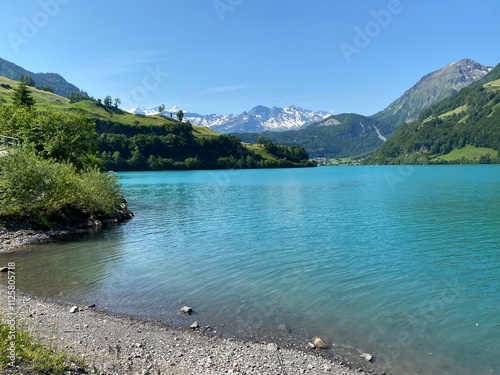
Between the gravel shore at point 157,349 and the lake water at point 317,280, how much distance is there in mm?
1598

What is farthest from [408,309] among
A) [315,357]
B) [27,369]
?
[27,369]

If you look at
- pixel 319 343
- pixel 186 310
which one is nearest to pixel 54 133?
pixel 186 310

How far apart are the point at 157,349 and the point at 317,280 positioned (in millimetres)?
14497

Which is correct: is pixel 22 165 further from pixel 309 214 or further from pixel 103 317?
pixel 309 214

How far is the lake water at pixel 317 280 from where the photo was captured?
60.6 feet

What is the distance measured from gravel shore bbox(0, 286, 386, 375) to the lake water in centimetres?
A: 160

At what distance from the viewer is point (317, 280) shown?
2736 centimetres

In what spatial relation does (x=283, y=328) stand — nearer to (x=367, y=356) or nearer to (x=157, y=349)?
(x=367, y=356)

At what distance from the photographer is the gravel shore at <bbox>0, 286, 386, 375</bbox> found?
14.6 meters

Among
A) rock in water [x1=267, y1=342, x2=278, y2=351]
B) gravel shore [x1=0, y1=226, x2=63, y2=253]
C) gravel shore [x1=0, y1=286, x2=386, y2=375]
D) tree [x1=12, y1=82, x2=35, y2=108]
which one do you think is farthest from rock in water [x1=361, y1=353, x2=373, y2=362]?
tree [x1=12, y1=82, x2=35, y2=108]

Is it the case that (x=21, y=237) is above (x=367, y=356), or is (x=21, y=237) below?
above

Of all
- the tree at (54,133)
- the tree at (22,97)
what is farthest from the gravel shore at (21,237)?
the tree at (22,97)

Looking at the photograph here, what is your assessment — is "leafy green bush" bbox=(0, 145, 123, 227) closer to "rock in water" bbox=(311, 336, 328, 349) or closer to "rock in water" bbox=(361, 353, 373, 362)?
"rock in water" bbox=(311, 336, 328, 349)

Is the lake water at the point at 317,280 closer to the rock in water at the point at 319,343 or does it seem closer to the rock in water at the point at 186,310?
the rock in water at the point at 186,310
